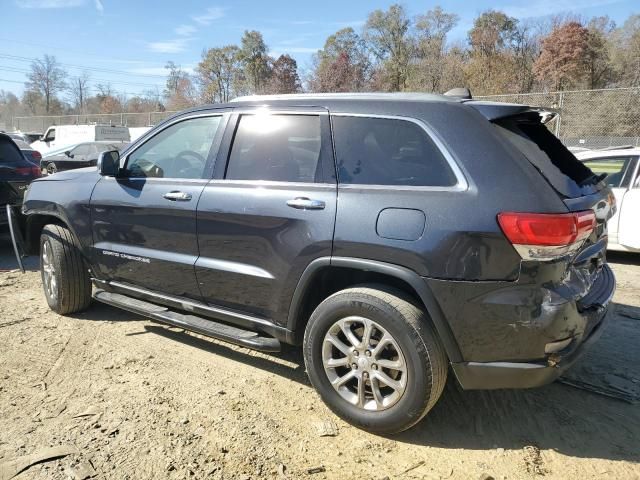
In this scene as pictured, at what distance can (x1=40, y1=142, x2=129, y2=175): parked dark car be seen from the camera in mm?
17250

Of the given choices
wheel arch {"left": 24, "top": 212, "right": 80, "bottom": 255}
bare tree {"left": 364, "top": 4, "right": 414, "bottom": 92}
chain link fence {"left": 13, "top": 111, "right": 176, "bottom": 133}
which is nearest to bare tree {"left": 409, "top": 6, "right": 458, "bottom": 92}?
bare tree {"left": 364, "top": 4, "right": 414, "bottom": 92}

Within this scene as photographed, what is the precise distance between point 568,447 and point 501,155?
1616 mm

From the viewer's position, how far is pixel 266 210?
308 centimetres

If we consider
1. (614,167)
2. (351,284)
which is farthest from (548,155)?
(614,167)

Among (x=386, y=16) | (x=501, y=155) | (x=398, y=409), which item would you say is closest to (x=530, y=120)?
(x=501, y=155)

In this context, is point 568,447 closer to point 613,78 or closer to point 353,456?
point 353,456

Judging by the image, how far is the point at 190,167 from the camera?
3.66m

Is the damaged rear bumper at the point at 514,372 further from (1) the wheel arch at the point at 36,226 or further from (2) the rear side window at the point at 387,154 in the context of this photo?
(1) the wheel arch at the point at 36,226

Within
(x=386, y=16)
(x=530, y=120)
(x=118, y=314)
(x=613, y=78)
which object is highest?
(x=386, y=16)

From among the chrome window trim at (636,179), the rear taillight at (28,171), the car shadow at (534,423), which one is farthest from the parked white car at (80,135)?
the car shadow at (534,423)

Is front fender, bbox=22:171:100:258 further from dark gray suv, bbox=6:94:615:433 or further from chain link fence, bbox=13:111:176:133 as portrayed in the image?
chain link fence, bbox=13:111:176:133

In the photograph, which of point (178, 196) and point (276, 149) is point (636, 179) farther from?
point (178, 196)

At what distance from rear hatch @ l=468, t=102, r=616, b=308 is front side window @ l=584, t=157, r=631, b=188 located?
4.03 meters

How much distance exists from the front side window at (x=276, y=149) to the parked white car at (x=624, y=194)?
16.5 feet
